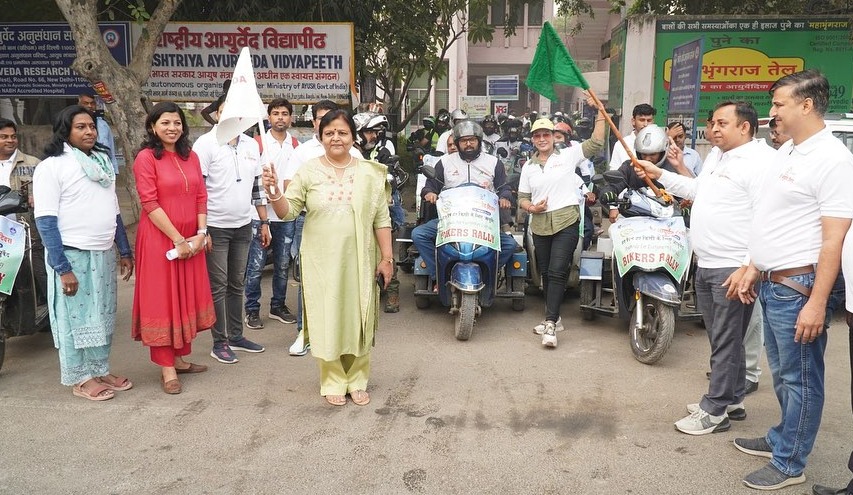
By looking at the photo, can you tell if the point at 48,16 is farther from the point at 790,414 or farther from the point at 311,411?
the point at 790,414

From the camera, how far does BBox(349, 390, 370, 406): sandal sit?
4.49m

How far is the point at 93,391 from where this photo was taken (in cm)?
457

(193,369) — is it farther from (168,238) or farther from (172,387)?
(168,238)

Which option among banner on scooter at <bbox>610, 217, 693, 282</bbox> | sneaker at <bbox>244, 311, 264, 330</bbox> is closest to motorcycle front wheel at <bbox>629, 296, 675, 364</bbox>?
banner on scooter at <bbox>610, 217, 693, 282</bbox>

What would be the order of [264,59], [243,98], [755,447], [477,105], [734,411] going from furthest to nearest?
[477,105] → [264,59] → [734,411] → [243,98] → [755,447]

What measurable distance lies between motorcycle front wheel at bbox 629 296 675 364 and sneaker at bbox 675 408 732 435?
1.12 m

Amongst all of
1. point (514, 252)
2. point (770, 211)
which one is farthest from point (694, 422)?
point (514, 252)

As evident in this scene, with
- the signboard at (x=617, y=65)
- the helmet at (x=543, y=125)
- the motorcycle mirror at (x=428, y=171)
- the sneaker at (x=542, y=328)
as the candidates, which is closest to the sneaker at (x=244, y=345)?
the motorcycle mirror at (x=428, y=171)

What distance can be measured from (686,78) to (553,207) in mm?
5081

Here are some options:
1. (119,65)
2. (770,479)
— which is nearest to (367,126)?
(119,65)

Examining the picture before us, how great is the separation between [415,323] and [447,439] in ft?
8.27

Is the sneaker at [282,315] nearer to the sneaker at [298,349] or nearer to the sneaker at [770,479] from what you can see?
the sneaker at [298,349]

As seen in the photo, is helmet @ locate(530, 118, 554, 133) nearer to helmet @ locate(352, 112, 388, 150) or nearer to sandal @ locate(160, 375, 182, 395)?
helmet @ locate(352, 112, 388, 150)

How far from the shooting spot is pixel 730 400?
13.1ft
